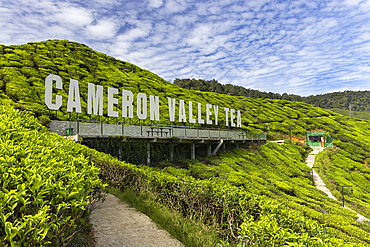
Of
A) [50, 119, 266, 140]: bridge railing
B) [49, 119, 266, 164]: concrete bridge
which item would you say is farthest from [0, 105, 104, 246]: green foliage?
[50, 119, 266, 140]: bridge railing

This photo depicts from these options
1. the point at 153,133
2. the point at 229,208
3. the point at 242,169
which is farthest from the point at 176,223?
the point at 242,169

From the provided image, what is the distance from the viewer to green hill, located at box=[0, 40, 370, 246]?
11.7 feet

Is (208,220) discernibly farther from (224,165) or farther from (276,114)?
(276,114)

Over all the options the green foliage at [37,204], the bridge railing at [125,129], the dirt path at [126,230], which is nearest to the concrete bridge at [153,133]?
the bridge railing at [125,129]

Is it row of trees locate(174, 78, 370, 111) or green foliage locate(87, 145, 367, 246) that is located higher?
row of trees locate(174, 78, 370, 111)

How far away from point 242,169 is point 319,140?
36.9 metres

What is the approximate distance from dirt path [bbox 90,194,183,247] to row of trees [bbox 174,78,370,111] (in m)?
71.9

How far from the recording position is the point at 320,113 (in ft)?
208

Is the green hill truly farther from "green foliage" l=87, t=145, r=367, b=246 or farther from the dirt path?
the dirt path

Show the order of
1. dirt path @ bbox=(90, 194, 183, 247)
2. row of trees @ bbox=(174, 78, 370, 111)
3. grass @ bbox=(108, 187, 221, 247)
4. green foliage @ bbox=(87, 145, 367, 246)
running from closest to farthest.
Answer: green foliage @ bbox=(87, 145, 367, 246)
dirt path @ bbox=(90, 194, 183, 247)
grass @ bbox=(108, 187, 221, 247)
row of trees @ bbox=(174, 78, 370, 111)

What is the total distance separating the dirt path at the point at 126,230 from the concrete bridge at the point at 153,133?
806 centimetres

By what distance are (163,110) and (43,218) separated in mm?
30266

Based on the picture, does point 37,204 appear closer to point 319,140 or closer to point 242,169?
point 242,169

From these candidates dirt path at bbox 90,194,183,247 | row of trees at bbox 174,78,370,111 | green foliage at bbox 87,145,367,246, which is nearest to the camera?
green foliage at bbox 87,145,367,246
